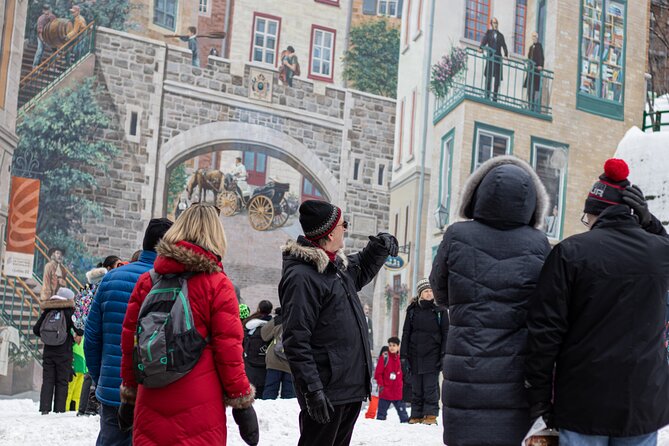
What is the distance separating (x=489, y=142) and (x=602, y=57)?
4.09 meters

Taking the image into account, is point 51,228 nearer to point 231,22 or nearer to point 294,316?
point 231,22

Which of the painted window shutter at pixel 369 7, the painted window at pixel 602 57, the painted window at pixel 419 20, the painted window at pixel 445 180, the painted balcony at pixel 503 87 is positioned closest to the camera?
the painted window at pixel 445 180

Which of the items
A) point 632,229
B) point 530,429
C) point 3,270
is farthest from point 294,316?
point 3,270

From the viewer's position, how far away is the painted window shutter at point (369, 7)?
1803cm

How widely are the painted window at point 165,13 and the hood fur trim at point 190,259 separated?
1419 centimetres

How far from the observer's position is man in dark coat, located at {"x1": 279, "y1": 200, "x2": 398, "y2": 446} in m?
3.54

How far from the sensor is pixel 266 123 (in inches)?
682

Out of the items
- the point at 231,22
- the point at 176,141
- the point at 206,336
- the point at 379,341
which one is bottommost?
the point at 379,341

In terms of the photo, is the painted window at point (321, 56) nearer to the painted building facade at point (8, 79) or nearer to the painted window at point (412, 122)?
the painted window at point (412, 122)

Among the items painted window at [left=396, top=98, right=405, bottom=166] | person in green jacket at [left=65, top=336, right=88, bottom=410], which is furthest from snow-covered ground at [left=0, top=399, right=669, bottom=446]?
painted window at [left=396, top=98, right=405, bottom=166]

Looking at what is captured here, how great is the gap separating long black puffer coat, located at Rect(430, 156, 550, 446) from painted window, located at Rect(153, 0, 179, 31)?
1448 centimetres

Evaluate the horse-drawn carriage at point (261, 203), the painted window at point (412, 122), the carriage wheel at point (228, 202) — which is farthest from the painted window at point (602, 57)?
the carriage wheel at point (228, 202)

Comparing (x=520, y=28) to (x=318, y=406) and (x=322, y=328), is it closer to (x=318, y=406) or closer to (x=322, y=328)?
(x=322, y=328)

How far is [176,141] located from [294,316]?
44.0 ft
